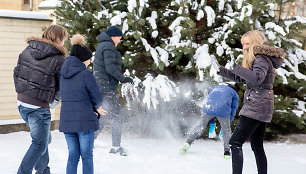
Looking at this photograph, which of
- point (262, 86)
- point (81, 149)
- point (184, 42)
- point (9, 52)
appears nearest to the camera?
point (81, 149)

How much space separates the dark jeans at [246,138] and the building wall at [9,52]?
6.11m

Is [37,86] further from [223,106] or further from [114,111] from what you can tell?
[223,106]

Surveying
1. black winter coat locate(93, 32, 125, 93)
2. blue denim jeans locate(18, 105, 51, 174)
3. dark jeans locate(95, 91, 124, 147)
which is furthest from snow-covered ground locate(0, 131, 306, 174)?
black winter coat locate(93, 32, 125, 93)

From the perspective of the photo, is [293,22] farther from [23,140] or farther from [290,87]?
[23,140]

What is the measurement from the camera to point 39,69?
3.91m

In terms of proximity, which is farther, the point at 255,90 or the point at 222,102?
the point at 222,102

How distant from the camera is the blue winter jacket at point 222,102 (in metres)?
5.73

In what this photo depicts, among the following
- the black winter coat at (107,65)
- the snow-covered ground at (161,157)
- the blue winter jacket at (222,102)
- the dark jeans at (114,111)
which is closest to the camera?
the snow-covered ground at (161,157)

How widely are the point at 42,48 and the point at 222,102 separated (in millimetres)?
2952

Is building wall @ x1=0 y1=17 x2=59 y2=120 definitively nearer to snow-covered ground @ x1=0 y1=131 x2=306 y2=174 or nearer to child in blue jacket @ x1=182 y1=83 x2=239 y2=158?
snow-covered ground @ x1=0 y1=131 x2=306 y2=174

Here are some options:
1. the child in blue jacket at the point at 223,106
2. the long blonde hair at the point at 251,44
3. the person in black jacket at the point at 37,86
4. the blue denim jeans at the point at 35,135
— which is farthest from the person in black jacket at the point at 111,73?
the long blonde hair at the point at 251,44

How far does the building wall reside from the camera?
8.43m

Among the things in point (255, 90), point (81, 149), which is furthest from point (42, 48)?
point (255, 90)

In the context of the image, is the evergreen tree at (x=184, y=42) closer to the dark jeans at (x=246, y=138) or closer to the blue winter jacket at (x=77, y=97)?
the dark jeans at (x=246, y=138)
